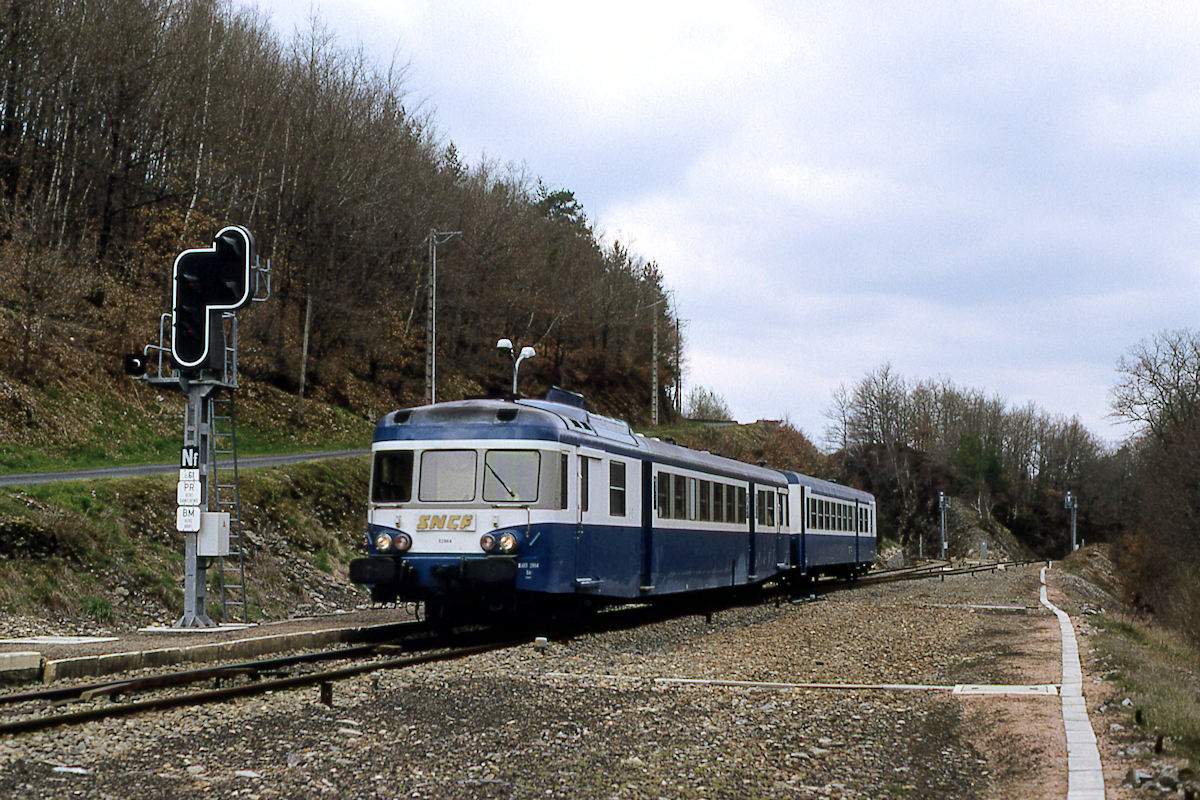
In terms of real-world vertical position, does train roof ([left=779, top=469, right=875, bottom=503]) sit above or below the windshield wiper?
above

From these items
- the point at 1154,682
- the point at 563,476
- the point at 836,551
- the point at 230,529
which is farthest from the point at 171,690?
the point at 836,551

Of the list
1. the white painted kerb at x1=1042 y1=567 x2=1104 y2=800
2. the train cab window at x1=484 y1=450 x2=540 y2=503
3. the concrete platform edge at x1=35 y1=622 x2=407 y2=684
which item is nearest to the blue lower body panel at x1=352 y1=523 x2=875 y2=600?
the train cab window at x1=484 y1=450 x2=540 y2=503

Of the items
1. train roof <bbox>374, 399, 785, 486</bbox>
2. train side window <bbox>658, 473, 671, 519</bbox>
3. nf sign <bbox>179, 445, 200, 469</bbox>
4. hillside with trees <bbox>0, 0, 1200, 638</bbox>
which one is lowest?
train side window <bbox>658, 473, 671, 519</bbox>

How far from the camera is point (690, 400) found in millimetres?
104562

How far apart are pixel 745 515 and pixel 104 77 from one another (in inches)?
981

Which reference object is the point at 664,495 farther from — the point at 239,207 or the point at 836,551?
the point at 239,207

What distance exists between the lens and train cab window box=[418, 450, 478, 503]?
15.2m

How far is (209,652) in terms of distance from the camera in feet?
41.8

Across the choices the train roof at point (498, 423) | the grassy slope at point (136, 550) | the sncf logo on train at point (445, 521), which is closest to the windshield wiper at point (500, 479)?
the train roof at point (498, 423)

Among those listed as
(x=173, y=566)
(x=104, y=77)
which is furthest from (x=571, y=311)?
(x=173, y=566)

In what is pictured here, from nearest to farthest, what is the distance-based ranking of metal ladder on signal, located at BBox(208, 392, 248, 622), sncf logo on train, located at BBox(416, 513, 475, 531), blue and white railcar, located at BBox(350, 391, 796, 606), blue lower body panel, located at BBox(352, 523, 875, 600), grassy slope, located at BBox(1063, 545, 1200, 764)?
grassy slope, located at BBox(1063, 545, 1200, 764) → blue lower body panel, located at BBox(352, 523, 875, 600) → blue and white railcar, located at BBox(350, 391, 796, 606) → sncf logo on train, located at BBox(416, 513, 475, 531) → metal ladder on signal, located at BBox(208, 392, 248, 622)

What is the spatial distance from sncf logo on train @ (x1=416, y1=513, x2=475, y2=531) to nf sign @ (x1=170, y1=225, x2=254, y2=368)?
405cm

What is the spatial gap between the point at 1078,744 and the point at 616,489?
9481 millimetres

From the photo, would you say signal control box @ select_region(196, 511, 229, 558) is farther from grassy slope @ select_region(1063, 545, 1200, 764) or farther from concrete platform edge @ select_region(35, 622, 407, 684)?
grassy slope @ select_region(1063, 545, 1200, 764)
